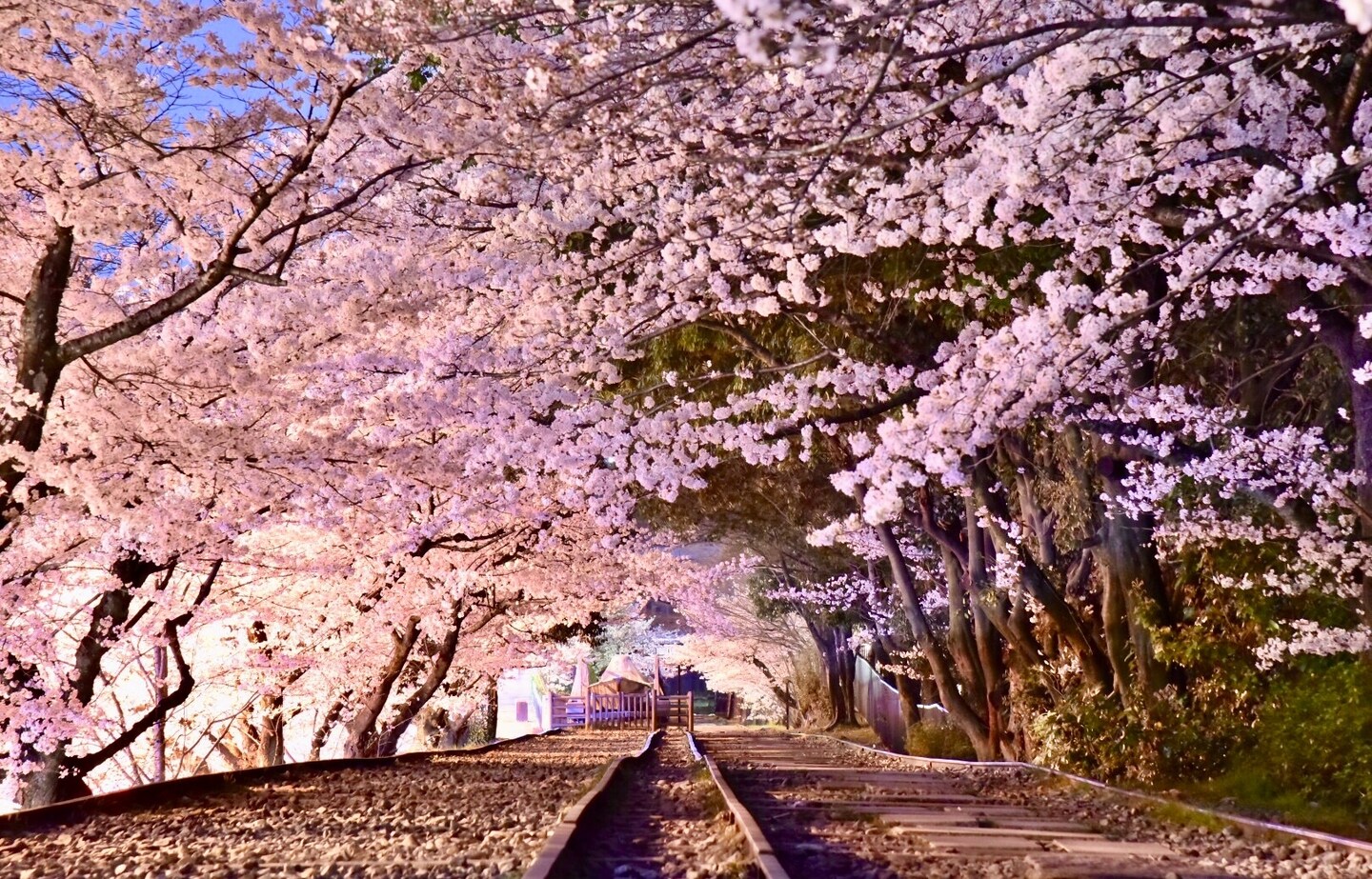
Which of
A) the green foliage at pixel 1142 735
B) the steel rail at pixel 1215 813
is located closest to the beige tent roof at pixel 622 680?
the steel rail at pixel 1215 813

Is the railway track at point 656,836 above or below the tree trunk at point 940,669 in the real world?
below

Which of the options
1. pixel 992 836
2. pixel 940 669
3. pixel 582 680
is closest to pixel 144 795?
pixel 992 836

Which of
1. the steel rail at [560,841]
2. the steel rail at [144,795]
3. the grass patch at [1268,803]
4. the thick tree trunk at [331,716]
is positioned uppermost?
the thick tree trunk at [331,716]

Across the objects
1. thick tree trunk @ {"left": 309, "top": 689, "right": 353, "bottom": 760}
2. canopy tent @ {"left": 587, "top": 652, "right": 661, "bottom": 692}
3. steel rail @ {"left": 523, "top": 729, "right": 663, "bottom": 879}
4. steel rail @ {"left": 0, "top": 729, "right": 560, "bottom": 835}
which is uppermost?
canopy tent @ {"left": 587, "top": 652, "right": 661, "bottom": 692}

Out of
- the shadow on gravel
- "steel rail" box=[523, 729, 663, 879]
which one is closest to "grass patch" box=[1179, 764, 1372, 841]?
the shadow on gravel

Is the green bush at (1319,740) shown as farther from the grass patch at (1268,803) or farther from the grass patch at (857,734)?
the grass patch at (857,734)

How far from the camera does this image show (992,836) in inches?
340

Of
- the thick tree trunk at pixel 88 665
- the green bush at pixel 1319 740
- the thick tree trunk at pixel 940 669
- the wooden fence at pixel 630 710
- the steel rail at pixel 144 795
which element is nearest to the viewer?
the steel rail at pixel 144 795

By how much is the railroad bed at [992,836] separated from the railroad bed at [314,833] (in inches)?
79.1

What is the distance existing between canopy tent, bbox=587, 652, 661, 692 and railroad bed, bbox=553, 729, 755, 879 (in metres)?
33.9

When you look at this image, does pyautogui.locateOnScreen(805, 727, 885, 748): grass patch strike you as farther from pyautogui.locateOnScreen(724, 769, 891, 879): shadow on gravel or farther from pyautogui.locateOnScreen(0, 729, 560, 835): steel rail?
pyautogui.locateOnScreen(724, 769, 891, 879): shadow on gravel

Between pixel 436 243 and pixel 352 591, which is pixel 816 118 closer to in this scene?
pixel 436 243

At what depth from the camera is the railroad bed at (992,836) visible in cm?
723

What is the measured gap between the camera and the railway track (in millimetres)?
7523
